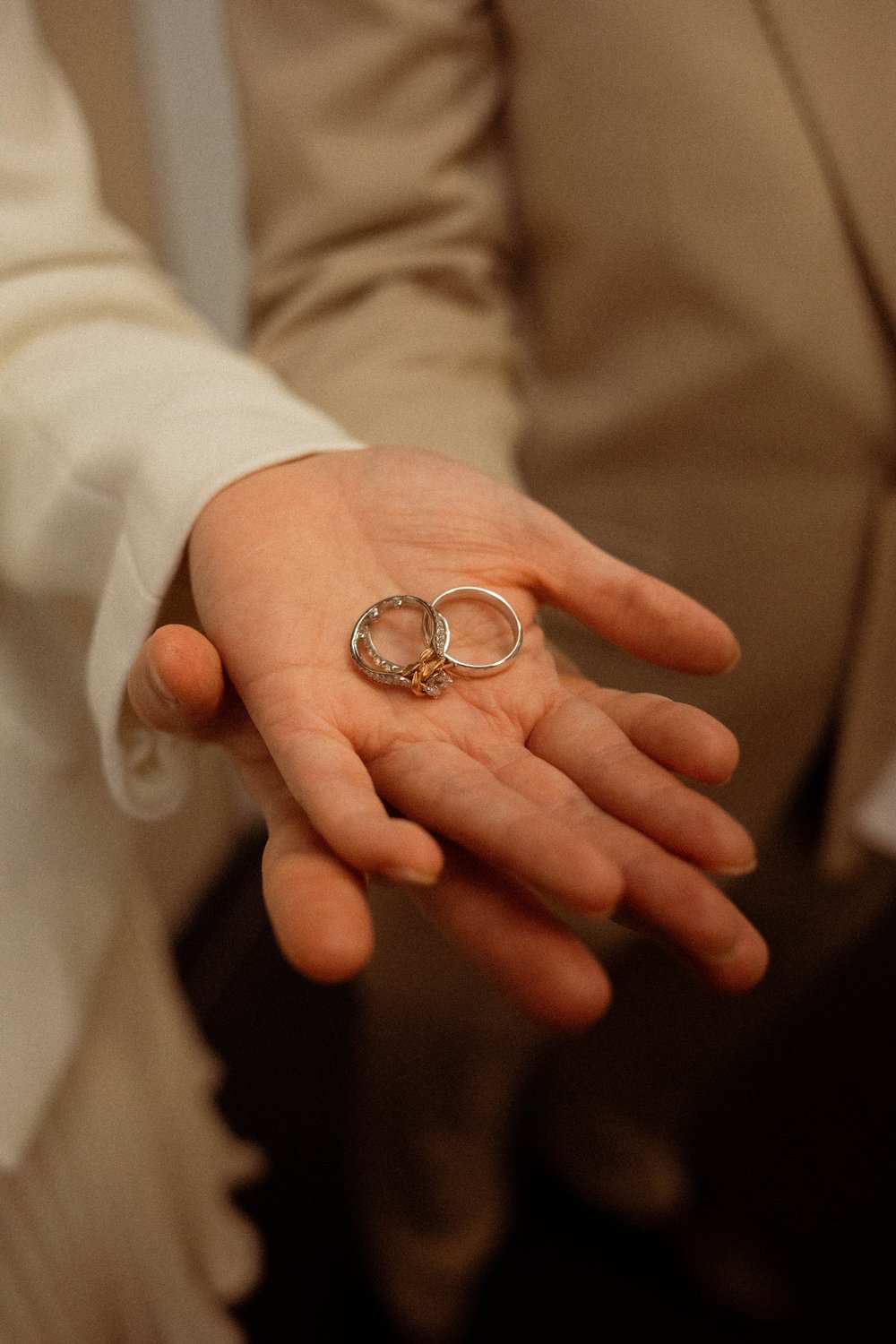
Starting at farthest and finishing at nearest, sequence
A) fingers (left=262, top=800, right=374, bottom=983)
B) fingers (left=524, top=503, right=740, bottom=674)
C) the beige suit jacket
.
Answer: the beige suit jacket, fingers (left=524, top=503, right=740, bottom=674), fingers (left=262, top=800, right=374, bottom=983)

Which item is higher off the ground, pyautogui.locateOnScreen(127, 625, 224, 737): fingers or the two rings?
pyautogui.locateOnScreen(127, 625, 224, 737): fingers

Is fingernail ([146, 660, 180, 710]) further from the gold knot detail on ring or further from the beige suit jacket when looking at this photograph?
the beige suit jacket

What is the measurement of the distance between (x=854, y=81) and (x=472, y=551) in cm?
39

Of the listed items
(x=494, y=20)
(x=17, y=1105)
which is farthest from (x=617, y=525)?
(x=17, y=1105)

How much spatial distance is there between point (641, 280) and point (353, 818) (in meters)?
0.47

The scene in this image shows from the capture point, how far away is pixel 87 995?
585 mm

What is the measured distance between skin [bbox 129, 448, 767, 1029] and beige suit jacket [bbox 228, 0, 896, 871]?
0.06 m

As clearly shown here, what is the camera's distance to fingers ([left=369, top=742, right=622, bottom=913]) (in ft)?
1.19

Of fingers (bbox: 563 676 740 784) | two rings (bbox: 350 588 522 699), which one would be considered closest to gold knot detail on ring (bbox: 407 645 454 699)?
two rings (bbox: 350 588 522 699)

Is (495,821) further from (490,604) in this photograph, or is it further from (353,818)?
(490,604)

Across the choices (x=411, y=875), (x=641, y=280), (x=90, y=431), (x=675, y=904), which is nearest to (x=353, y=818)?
(x=411, y=875)

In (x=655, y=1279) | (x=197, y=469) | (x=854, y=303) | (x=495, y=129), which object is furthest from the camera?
(x=655, y=1279)

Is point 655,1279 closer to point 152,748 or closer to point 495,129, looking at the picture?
point 152,748

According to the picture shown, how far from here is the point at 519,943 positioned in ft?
1.24
